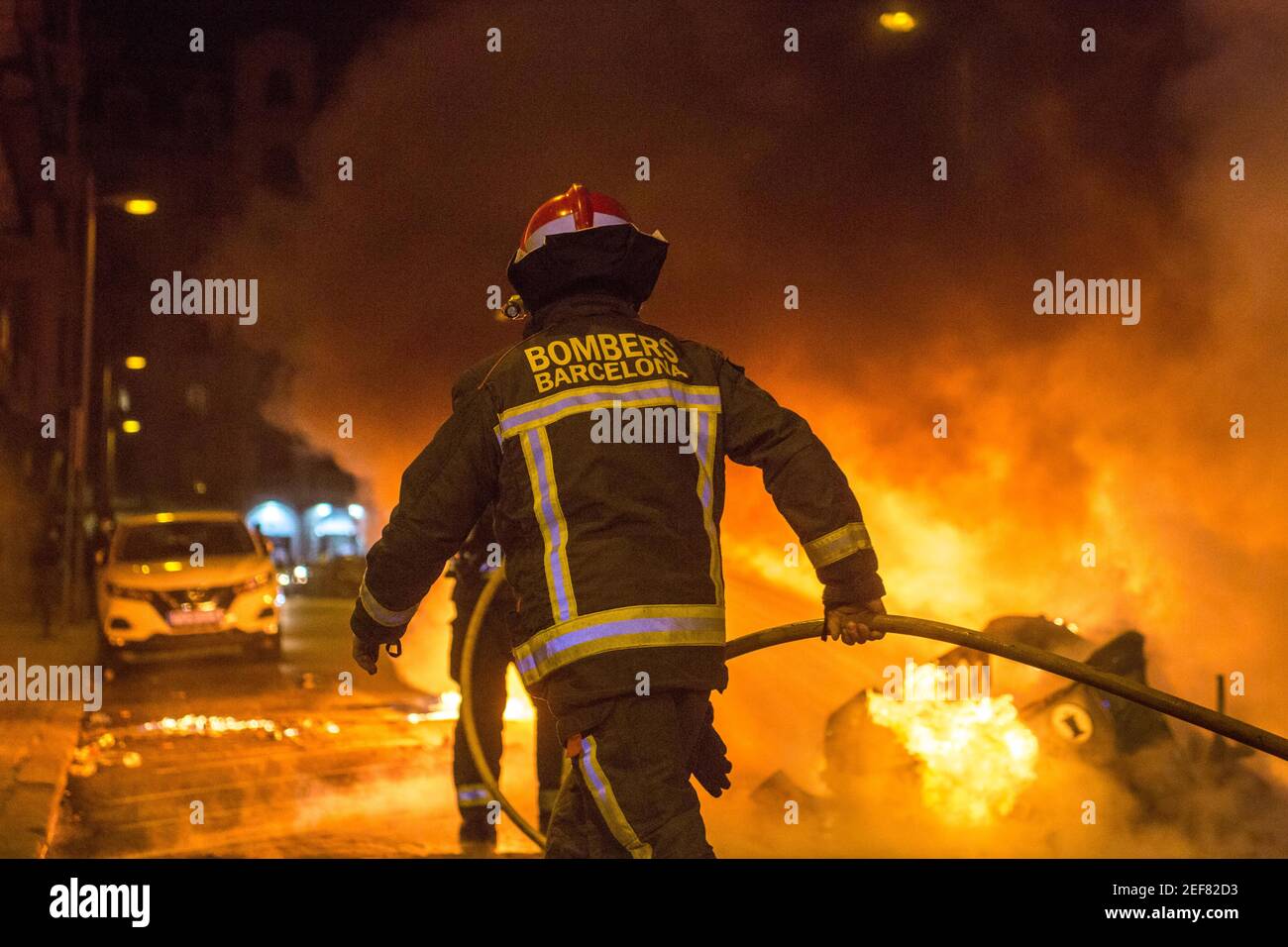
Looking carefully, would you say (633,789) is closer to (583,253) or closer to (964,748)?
(583,253)

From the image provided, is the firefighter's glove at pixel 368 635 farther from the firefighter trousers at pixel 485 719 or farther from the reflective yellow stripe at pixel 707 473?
the firefighter trousers at pixel 485 719

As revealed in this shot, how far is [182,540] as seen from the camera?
11875 mm

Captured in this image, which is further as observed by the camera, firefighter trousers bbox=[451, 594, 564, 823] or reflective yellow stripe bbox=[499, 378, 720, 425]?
firefighter trousers bbox=[451, 594, 564, 823]

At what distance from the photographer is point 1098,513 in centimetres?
712

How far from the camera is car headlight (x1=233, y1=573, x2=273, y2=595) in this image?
11.3 metres

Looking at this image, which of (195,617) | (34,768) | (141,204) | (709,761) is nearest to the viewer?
(709,761)

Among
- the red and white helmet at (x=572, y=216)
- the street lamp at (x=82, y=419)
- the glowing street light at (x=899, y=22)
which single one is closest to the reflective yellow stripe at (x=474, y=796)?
the red and white helmet at (x=572, y=216)

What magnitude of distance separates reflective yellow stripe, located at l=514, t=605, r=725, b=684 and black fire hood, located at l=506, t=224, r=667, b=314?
0.77m

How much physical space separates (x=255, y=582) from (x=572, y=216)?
9.11m

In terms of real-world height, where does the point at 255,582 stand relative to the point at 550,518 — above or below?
above
